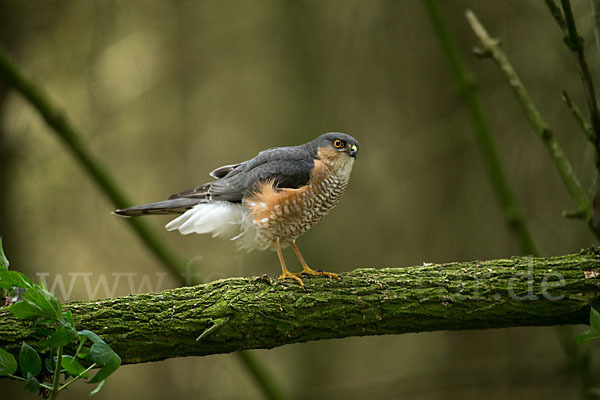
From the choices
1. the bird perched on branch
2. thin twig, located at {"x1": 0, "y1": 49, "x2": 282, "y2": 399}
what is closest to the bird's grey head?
the bird perched on branch

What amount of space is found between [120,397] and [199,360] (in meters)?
0.84

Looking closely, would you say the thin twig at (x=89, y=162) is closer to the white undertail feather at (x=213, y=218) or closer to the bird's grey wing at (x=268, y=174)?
the white undertail feather at (x=213, y=218)

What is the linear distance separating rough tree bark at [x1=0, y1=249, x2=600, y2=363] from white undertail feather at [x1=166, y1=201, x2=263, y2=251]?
2.73 ft

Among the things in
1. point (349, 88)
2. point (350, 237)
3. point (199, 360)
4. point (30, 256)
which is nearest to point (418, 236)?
point (350, 237)

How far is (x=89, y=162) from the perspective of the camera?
3.86 metres

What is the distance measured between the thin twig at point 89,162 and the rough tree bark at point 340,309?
126 cm

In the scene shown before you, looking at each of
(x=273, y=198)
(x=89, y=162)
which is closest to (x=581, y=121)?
(x=273, y=198)

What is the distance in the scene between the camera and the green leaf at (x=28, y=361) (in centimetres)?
197

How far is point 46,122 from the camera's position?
3818mm

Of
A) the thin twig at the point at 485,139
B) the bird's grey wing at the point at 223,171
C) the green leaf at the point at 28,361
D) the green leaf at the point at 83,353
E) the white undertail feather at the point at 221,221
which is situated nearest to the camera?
the green leaf at the point at 83,353

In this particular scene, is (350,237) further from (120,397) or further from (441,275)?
(441,275)

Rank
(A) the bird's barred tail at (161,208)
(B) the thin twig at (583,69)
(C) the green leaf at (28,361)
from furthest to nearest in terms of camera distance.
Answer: (A) the bird's barred tail at (161,208)
(B) the thin twig at (583,69)
(C) the green leaf at (28,361)

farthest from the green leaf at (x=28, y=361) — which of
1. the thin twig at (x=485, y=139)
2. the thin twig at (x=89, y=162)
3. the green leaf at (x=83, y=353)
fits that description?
the thin twig at (x=485, y=139)

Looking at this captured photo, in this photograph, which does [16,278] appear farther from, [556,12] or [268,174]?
[556,12]
